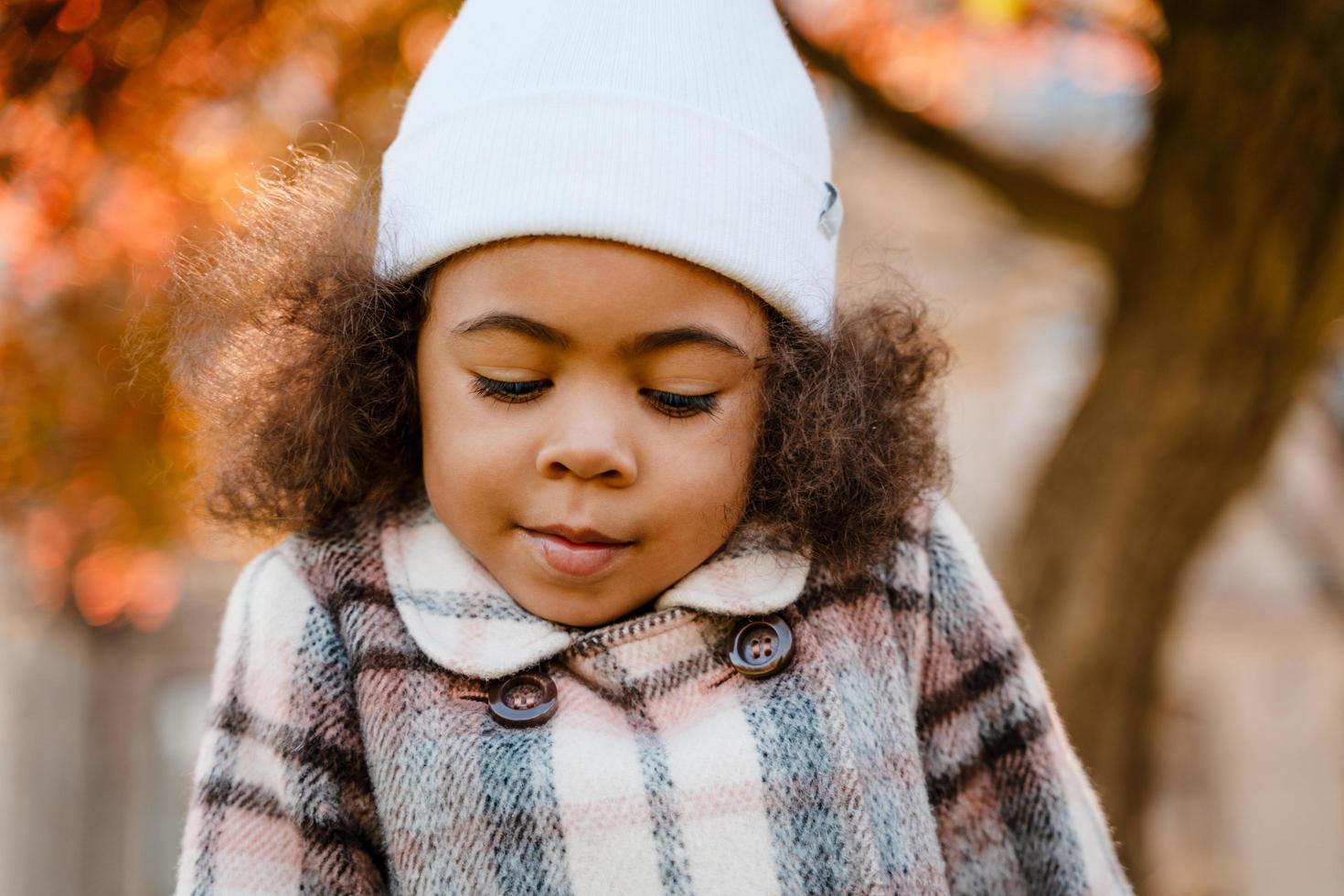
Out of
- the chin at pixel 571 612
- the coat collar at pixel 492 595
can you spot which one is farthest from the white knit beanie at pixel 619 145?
the chin at pixel 571 612

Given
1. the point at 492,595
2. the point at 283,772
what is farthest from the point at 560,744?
the point at 283,772

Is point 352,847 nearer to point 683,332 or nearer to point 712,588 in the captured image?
point 712,588

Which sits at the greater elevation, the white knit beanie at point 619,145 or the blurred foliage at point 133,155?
the white knit beanie at point 619,145

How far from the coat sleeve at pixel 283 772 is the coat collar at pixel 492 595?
12cm

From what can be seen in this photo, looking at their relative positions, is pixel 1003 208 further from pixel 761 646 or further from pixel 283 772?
pixel 283 772

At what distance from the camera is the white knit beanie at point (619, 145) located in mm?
1438

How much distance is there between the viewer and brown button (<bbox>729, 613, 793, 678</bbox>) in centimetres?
150

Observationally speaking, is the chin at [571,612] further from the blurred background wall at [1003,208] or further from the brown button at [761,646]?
the blurred background wall at [1003,208]

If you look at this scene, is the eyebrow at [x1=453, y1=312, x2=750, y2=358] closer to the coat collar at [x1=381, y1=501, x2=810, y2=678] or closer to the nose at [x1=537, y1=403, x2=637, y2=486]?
the nose at [x1=537, y1=403, x2=637, y2=486]

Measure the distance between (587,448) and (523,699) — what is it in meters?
0.32

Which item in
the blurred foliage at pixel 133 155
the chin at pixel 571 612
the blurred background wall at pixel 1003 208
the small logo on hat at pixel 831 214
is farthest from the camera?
the blurred background wall at pixel 1003 208

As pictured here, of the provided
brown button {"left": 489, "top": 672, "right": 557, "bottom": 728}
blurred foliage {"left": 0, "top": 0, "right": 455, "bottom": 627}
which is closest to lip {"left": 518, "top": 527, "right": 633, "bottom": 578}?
brown button {"left": 489, "top": 672, "right": 557, "bottom": 728}

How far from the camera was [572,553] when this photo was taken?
1438 mm

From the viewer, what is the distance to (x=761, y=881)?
1.39m
